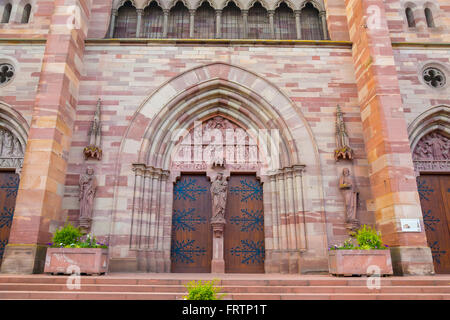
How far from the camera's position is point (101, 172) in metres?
10.1

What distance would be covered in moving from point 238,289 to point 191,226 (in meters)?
4.70

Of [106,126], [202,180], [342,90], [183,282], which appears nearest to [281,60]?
[342,90]

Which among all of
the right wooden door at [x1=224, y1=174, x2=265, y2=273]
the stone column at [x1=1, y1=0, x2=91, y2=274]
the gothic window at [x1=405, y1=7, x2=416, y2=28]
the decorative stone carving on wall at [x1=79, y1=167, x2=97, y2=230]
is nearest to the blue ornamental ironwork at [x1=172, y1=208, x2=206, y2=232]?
the right wooden door at [x1=224, y1=174, x2=265, y2=273]

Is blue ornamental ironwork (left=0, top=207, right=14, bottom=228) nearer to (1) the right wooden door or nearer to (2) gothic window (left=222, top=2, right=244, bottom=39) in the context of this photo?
(1) the right wooden door

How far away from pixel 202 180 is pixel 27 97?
6751 millimetres

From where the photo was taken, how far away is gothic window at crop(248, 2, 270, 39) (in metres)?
12.6

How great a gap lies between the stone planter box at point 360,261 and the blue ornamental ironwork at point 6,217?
10264 millimetres

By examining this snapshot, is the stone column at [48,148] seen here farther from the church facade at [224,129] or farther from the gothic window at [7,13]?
the gothic window at [7,13]

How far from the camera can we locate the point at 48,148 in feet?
29.9

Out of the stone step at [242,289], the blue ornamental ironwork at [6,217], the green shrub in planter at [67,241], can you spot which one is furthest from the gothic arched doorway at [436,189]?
the blue ornamental ironwork at [6,217]

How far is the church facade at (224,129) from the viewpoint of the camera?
9516 millimetres

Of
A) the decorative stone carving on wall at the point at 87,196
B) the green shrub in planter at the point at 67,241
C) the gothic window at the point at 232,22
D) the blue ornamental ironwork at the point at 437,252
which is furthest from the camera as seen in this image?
the gothic window at the point at 232,22

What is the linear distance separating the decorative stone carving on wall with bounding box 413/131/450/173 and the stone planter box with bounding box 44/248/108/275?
1048 cm

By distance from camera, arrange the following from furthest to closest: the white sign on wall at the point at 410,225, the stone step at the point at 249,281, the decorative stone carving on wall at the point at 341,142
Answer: the decorative stone carving on wall at the point at 341,142, the white sign on wall at the point at 410,225, the stone step at the point at 249,281
